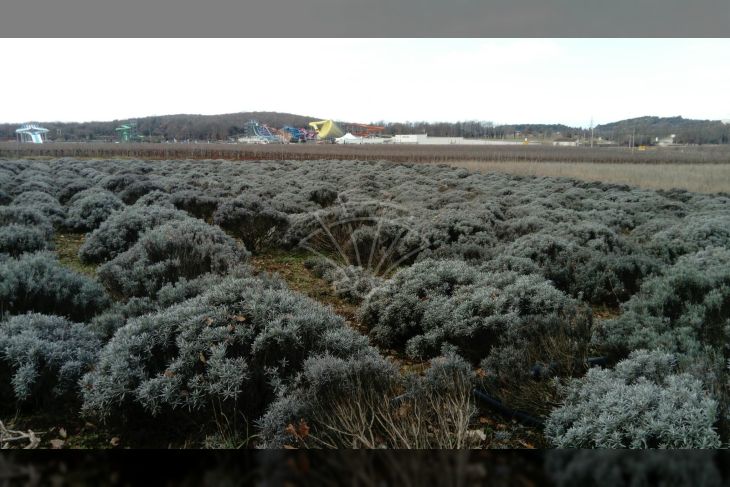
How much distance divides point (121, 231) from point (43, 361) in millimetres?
2612

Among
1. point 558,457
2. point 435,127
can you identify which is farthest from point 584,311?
point 435,127

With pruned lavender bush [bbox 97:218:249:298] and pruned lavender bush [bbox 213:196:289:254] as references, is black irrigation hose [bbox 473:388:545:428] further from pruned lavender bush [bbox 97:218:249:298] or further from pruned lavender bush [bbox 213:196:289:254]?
pruned lavender bush [bbox 213:196:289:254]

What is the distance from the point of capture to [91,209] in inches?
238

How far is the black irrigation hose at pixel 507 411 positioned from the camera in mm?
2680

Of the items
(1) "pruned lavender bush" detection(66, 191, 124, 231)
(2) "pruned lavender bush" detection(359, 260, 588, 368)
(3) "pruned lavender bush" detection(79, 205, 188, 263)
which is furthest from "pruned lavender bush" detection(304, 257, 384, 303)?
(1) "pruned lavender bush" detection(66, 191, 124, 231)

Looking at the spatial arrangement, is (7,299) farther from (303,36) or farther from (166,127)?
(303,36)

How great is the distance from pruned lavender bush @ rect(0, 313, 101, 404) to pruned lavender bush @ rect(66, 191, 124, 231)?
307 cm

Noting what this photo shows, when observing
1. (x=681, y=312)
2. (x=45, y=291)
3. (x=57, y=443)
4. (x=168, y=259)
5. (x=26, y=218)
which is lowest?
(x=57, y=443)

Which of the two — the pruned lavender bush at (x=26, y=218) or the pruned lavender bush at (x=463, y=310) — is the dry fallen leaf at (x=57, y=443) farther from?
the pruned lavender bush at (x=26, y=218)

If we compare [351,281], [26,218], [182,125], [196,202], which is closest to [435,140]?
[351,281]

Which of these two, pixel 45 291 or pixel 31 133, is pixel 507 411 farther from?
pixel 31 133

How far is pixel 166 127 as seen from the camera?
158 inches

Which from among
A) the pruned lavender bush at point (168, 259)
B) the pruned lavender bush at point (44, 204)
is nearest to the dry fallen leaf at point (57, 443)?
the pruned lavender bush at point (168, 259)

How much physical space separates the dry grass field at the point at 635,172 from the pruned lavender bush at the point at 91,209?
14.5 feet
